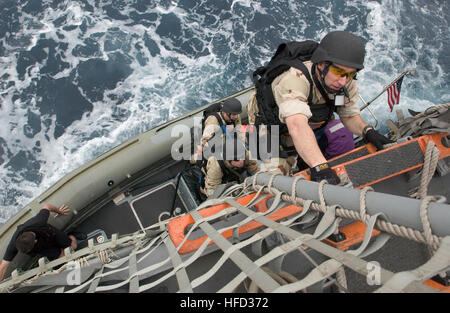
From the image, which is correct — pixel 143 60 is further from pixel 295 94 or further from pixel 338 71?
pixel 338 71

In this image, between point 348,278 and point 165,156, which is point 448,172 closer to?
point 348,278

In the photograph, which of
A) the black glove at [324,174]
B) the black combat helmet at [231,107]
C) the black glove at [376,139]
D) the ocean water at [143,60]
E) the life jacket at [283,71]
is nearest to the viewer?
the black glove at [324,174]

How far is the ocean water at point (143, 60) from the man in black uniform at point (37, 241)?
3.91 m

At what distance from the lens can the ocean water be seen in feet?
27.5

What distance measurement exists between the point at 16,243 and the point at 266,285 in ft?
12.2

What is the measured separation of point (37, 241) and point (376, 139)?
425 cm

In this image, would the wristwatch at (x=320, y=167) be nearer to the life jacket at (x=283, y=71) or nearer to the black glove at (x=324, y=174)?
the black glove at (x=324, y=174)

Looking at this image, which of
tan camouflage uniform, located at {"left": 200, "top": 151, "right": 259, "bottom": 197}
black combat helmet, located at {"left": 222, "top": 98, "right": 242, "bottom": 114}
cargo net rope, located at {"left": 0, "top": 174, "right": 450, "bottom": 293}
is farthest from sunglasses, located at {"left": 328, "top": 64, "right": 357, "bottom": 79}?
black combat helmet, located at {"left": 222, "top": 98, "right": 242, "bottom": 114}

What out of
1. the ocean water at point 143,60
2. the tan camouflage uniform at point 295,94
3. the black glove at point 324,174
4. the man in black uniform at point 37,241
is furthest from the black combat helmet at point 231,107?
the ocean water at point 143,60

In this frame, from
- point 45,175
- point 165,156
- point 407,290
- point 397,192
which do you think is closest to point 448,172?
point 397,192

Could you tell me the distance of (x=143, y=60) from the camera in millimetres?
9727

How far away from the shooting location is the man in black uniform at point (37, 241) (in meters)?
3.80

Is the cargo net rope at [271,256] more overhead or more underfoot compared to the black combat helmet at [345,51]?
more underfoot

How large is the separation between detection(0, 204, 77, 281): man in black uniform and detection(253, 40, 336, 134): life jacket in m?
3.24
